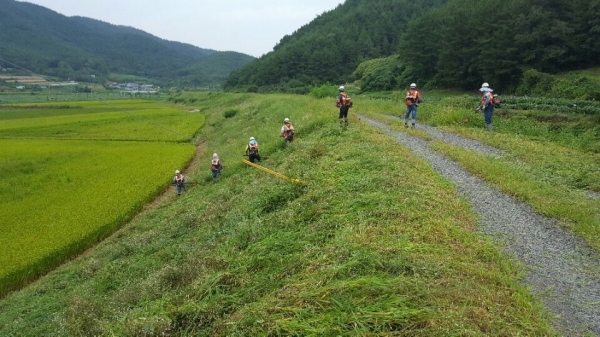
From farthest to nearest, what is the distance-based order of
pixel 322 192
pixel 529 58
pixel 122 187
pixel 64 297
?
pixel 529 58 < pixel 122 187 < pixel 64 297 < pixel 322 192

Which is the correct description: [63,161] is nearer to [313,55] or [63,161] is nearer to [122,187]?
[122,187]

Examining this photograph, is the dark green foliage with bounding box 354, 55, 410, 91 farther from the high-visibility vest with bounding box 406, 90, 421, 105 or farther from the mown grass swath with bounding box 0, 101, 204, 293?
the high-visibility vest with bounding box 406, 90, 421, 105

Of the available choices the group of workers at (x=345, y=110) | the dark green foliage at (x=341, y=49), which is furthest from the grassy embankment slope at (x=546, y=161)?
the dark green foliage at (x=341, y=49)

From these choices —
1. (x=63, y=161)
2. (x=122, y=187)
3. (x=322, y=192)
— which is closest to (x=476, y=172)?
(x=322, y=192)

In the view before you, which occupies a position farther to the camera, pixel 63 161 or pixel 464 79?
pixel 464 79

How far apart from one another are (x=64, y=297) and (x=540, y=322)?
10.8 meters

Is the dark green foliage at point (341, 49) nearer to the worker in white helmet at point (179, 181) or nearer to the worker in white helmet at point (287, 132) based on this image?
the worker in white helmet at point (287, 132)

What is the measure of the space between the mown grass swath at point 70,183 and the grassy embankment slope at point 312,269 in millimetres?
1323

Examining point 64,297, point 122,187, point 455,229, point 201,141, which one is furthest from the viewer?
point 201,141

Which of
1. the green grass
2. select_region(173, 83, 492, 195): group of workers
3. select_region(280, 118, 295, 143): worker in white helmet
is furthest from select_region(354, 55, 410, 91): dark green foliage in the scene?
select_region(280, 118, 295, 143): worker in white helmet

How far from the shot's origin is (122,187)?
69.7 feet

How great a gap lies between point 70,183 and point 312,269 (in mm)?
20245

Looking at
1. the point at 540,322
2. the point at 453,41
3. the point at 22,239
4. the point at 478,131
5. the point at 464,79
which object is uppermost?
the point at 453,41

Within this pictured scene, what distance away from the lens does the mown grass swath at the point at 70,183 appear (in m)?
14.1
